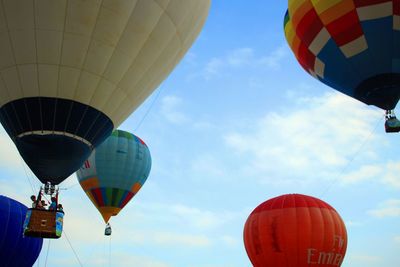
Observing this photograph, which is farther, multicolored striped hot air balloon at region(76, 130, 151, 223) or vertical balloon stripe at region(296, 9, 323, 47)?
multicolored striped hot air balloon at region(76, 130, 151, 223)

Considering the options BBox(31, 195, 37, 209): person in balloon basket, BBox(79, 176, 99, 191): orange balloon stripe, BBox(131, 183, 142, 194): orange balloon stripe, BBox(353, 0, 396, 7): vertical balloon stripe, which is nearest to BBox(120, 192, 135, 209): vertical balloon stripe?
BBox(131, 183, 142, 194): orange balloon stripe

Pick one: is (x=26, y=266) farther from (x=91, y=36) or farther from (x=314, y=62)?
(x=314, y=62)

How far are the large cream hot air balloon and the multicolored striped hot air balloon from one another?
8186 mm

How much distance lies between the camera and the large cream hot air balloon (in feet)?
31.1

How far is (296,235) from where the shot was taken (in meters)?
16.5

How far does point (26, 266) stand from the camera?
17297mm

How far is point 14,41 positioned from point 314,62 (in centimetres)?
834

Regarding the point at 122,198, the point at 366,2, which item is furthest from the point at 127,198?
the point at 366,2

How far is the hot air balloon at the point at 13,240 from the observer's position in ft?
53.6

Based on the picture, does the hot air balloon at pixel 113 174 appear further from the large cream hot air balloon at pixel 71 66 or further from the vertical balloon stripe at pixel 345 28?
the vertical balloon stripe at pixel 345 28

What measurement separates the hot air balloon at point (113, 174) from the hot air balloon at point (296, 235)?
16.4 feet

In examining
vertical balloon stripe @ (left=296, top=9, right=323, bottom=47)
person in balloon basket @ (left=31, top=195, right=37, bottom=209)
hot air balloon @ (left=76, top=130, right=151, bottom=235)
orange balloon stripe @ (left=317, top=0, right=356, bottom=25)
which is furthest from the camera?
hot air balloon @ (left=76, top=130, right=151, bottom=235)

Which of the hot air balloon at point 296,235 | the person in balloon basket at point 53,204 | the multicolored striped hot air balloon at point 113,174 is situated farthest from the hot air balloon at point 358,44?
the multicolored striped hot air balloon at point 113,174

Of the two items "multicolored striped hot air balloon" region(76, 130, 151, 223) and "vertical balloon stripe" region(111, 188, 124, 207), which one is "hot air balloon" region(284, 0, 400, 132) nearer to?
"multicolored striped hot air balloon" region(76, 130, 151, 223)
